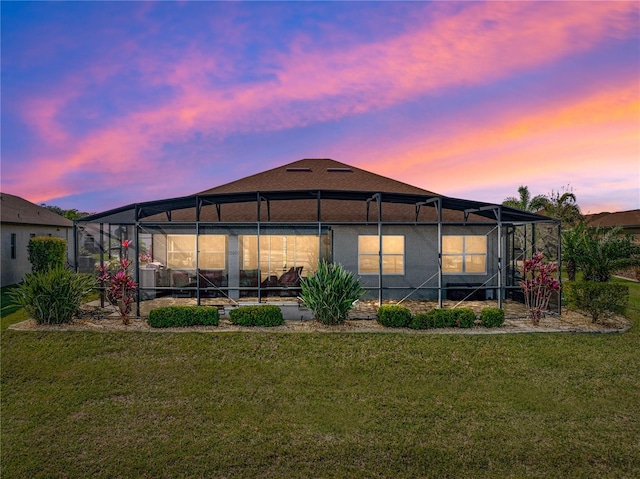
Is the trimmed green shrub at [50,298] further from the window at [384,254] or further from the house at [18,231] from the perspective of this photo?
the window at [384,254]

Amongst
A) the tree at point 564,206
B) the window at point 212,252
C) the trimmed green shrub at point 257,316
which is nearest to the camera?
the trimmed green shrub at point 257,316

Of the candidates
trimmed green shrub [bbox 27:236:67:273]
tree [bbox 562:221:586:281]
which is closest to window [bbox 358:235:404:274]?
tree [bbox 562:221:586:281]

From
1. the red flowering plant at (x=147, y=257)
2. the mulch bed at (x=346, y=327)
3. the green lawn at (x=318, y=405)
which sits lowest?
the green lawn at (x=318, y=405)

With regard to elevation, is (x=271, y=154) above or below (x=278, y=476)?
above

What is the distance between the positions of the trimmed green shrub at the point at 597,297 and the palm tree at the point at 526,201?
1538 centimetres

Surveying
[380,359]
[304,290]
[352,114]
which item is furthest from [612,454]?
[352,114]

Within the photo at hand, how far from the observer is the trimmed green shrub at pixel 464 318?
30.9 feet

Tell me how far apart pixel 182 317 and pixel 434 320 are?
22.7ft

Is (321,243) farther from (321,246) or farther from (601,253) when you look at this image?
(601,253)

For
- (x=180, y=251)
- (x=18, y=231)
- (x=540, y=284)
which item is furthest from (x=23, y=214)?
(x=540, y=284)

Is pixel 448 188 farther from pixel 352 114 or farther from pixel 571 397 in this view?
pixel 571 397

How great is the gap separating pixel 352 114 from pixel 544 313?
1211 centimetres

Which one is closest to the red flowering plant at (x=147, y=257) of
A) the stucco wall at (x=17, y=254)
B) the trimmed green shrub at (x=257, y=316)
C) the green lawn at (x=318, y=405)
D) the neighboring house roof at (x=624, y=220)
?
the stucco wall at (x=17, y=254)

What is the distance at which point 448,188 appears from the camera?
75.8 feet
